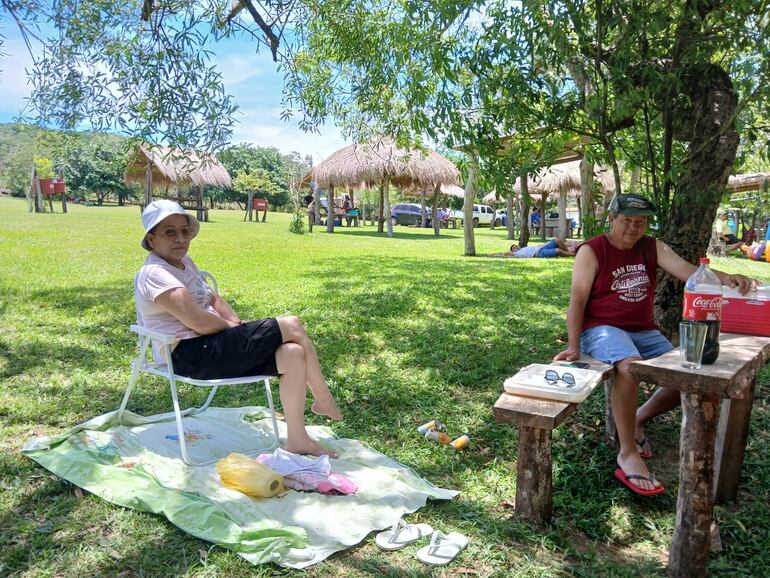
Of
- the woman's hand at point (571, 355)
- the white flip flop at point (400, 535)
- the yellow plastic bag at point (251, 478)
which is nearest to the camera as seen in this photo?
the white flip flop at point (400, 535)

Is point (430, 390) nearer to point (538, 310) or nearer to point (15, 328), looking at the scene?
point (538, 310)

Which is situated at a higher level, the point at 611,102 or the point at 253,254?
the point at 611,102

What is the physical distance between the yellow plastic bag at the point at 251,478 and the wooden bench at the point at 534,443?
3.53ft

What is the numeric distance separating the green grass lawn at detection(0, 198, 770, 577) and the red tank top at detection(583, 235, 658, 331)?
29.9 inches

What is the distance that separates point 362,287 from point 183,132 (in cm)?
389

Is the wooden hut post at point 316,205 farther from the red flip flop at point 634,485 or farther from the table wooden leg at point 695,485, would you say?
the table wooden leg at point 695,485

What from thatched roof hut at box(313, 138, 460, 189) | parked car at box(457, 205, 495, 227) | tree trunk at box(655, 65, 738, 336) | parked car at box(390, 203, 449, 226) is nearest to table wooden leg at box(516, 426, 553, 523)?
tree trunk at box(655, 65, 738, 336)

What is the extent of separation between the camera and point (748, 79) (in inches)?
116

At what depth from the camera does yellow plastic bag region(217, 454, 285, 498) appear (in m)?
2.70

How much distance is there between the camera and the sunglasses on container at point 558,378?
2.62m

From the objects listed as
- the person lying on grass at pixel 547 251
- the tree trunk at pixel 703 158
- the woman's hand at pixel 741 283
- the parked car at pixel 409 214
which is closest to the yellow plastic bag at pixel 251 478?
the woman's hand at pixel 741 283

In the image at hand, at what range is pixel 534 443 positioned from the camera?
8.25 feet

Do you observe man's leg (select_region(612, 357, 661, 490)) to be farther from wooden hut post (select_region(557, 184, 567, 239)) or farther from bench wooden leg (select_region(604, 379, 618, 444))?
wooden hut post (select_region(557, 184, 567, 239))

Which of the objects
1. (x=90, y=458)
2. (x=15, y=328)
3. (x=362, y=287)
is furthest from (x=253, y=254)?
(x=90, y=458)
